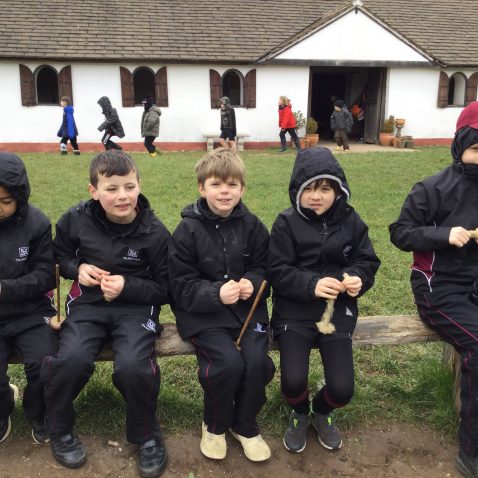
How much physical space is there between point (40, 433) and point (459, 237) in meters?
2.23

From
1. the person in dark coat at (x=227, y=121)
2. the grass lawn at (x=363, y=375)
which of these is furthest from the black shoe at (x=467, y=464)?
the person in dark coat at (x=227, y=121)

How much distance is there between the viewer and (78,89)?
1546 centimetres

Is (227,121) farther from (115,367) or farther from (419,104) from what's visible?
(115,367)

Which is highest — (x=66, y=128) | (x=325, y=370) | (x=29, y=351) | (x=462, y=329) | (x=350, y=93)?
(x=350, y=93)

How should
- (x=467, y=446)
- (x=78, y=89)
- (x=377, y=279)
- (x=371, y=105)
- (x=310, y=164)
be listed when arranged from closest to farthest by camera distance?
(x=467, y=446)
(x=310, y=164)
(x=377, y=279)
(x=78, y=89)
(x=371, y=105)

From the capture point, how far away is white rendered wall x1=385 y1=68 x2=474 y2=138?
17.1m

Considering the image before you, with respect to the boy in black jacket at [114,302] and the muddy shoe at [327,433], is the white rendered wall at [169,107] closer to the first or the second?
the boy in black jacket at [114,302]

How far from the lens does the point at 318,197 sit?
8.73 feet

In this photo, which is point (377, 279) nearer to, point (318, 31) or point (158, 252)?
point (158, 252)

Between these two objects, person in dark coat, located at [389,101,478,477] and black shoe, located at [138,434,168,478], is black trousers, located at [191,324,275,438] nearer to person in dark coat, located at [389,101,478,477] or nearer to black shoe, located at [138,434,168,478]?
black shoe, located at [138,434,168,478]

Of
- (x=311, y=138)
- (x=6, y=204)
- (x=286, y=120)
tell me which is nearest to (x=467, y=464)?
(x=6, y=204)

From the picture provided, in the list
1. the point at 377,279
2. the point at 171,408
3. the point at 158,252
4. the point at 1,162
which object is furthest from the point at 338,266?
the point at 377,279

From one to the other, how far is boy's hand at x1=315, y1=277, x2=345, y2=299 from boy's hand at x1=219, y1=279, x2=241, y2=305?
1.25 feet

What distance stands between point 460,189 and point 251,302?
122cm
